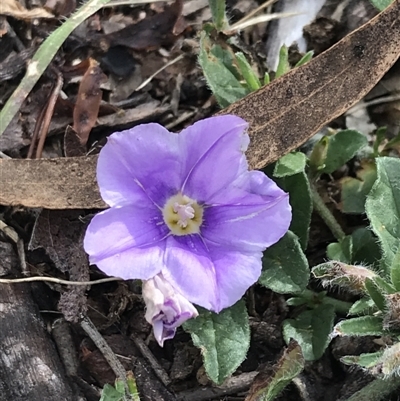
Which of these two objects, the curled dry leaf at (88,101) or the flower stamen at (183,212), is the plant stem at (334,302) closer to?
the flower stamen at (183,212)

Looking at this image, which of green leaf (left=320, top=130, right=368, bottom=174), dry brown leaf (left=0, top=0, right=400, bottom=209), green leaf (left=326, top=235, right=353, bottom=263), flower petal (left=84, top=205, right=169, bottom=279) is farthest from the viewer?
green leaf (left=320, top=130, right=368, bottom=174)

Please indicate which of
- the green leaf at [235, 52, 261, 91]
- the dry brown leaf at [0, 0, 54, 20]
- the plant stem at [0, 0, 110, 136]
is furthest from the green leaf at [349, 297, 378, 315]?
the dry brown leaf at [0, 0, 54, 20]

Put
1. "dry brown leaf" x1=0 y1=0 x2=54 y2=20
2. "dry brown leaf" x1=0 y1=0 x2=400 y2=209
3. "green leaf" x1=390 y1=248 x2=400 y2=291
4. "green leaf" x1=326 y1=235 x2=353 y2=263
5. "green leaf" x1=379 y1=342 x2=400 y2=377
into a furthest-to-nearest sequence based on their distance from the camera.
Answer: "dry brown leaf" x1=0 y1=0 x2=54 y2=20, "green leaf" x1=326 y1=235 x2=353 y2=263, "dry brown leaf" x1=0 y1=0 x2=400 y2=209, "green leaf" x1=390 y1=248 x2=400 y2=291, "green leaf" x1=379 y1=342 x2=400 y2=377

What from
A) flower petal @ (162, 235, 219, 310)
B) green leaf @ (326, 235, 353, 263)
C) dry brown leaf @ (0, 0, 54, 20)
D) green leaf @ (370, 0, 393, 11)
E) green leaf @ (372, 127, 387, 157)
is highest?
dry brown leaf @ (0, 0, 54, 20)

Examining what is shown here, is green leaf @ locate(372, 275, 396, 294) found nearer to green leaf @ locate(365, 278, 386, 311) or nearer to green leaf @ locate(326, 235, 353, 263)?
green leaf @ locate(365, 278, 386, 311)

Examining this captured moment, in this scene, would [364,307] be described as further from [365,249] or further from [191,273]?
[191,273]

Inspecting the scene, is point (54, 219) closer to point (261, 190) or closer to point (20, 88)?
point (20, 88)

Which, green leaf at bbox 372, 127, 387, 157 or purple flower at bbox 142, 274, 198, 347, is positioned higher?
purple flower at bbox 142, 274, 198, 347

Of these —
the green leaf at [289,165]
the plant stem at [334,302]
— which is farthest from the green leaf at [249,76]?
the plant stem at [334,302]

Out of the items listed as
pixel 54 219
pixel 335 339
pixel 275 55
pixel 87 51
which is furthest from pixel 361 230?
pixel 87 51
